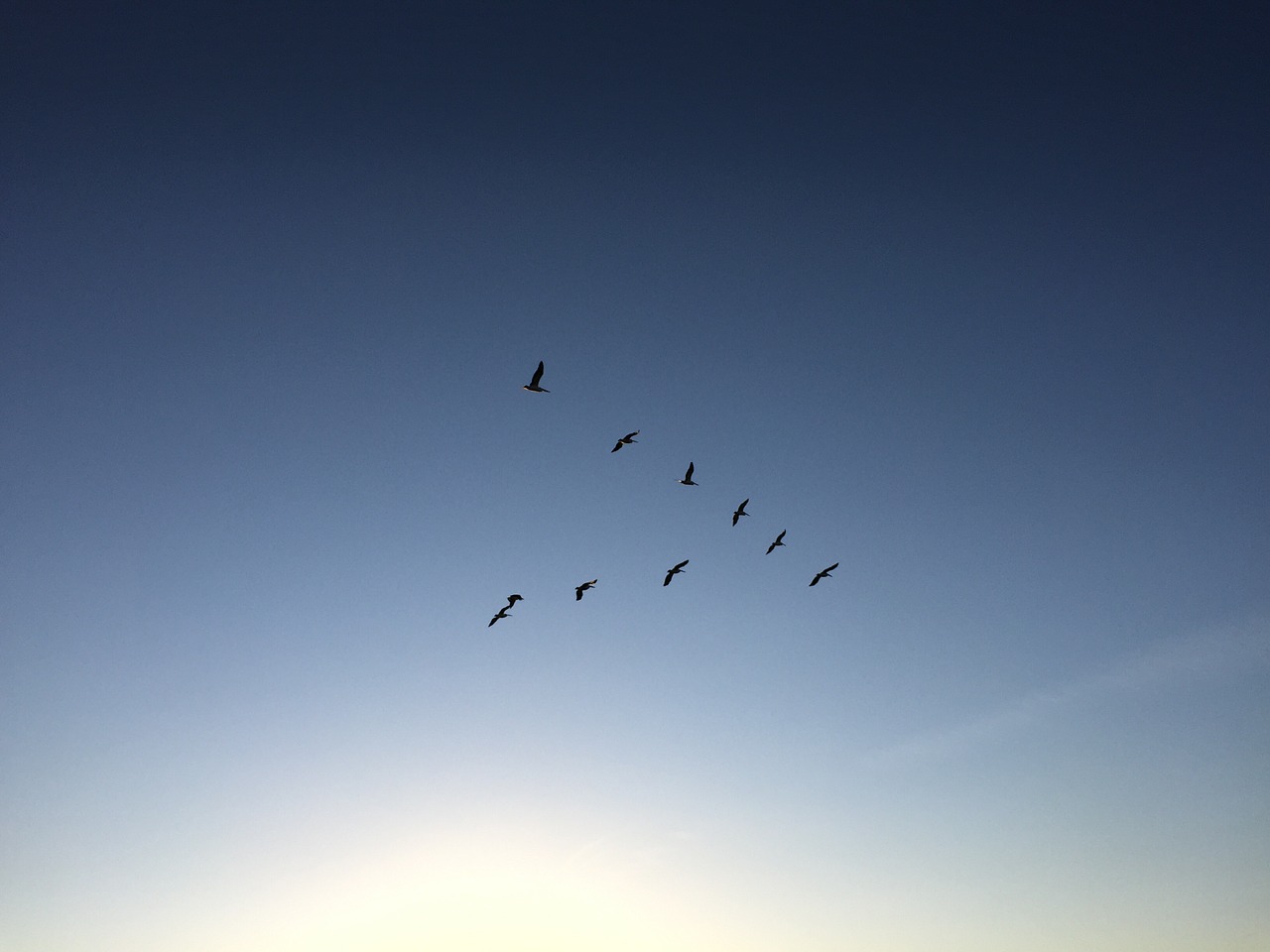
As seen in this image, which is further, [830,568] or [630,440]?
[830,568]

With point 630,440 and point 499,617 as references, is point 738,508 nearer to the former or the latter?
point 630,440

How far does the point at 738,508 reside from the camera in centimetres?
7456

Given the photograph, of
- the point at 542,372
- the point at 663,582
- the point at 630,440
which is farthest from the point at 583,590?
the point at 542,372

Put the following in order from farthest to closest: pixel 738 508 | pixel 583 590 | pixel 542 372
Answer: pixel 738 508 → pixel 583 590 → pixel 542 372

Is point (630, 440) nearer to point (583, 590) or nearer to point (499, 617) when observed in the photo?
point (583, 590)

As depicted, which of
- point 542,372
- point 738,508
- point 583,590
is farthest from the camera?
point 738,508

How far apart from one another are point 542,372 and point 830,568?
30.7 meters

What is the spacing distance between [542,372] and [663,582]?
19.7 metres

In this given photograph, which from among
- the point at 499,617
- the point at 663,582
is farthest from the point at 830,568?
the point at 499,617

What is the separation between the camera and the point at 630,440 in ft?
218

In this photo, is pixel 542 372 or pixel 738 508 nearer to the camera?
pixel 542 372

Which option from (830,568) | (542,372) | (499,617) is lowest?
(499,617)

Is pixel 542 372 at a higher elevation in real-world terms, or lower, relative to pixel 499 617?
higher

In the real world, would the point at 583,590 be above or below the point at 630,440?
below
